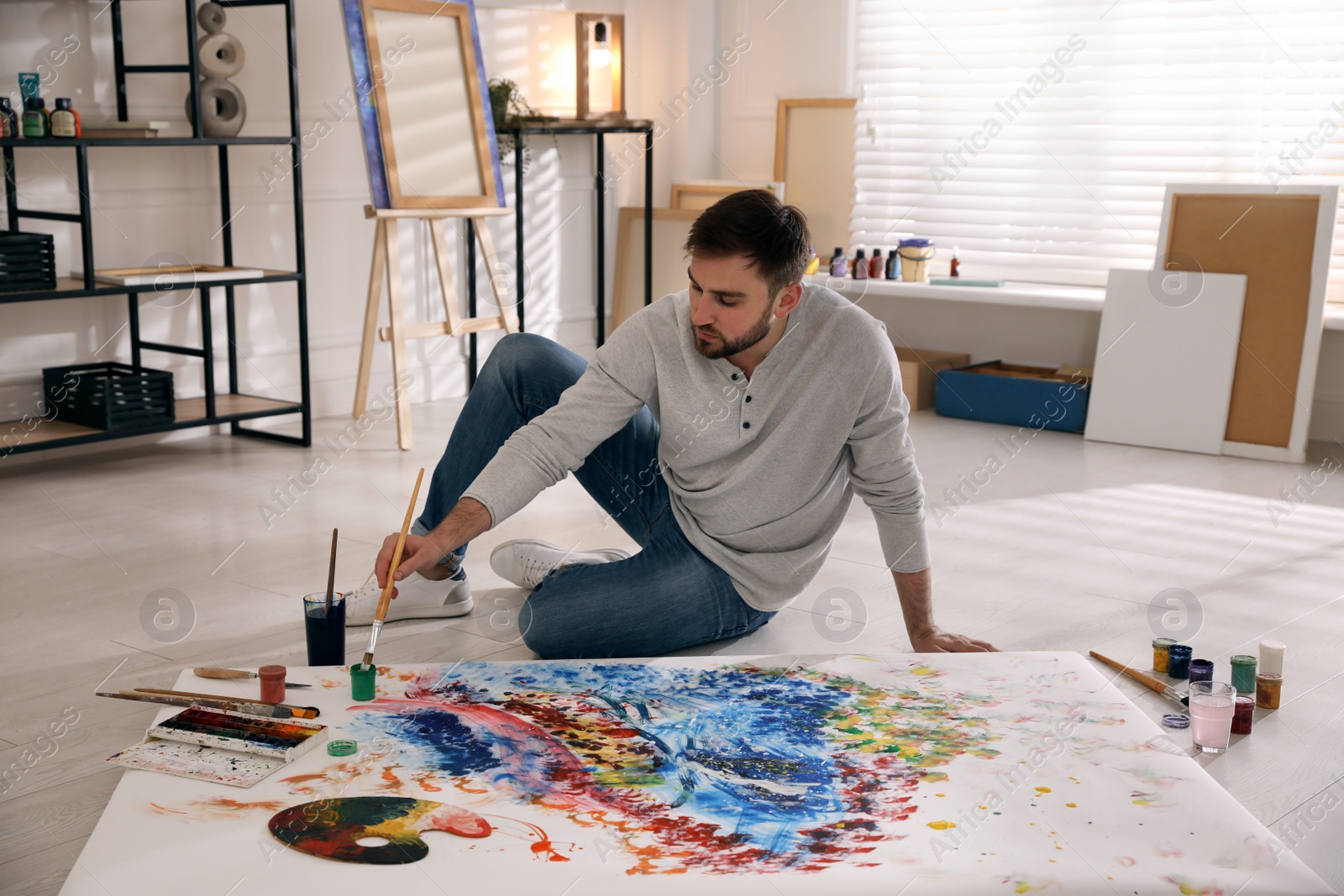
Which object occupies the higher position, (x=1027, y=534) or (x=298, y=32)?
(x=298, y=32)

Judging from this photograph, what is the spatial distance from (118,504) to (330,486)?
53cm

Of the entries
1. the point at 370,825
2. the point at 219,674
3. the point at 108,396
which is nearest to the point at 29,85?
the point at 108,396

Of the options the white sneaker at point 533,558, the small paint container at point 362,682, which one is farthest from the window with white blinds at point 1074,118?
the small paint container at point 362,682

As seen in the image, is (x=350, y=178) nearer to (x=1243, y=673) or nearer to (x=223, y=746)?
(x=223, y=746)

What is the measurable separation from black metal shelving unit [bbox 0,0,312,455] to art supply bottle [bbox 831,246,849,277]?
2.01m

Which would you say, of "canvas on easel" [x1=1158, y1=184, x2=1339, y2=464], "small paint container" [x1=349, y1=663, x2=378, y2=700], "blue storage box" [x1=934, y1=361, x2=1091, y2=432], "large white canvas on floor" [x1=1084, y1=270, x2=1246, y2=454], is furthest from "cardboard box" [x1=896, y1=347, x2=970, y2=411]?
"small paint container" [x1=349, y1=663, x2=378, y2=700]

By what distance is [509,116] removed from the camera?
15.5 ft

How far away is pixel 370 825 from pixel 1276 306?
354 centimetres

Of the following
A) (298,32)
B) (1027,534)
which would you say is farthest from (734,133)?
(1027,534)

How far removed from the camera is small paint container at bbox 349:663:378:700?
1.70 m

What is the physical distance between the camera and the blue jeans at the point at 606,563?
2059mm

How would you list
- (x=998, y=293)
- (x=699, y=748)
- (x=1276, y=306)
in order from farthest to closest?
1. (x=998, y=293)
2. (x=1276, y=306)
3. (x=699, y=748)

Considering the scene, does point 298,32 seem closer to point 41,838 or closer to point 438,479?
point 438,479

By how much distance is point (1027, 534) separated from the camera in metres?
3.09
